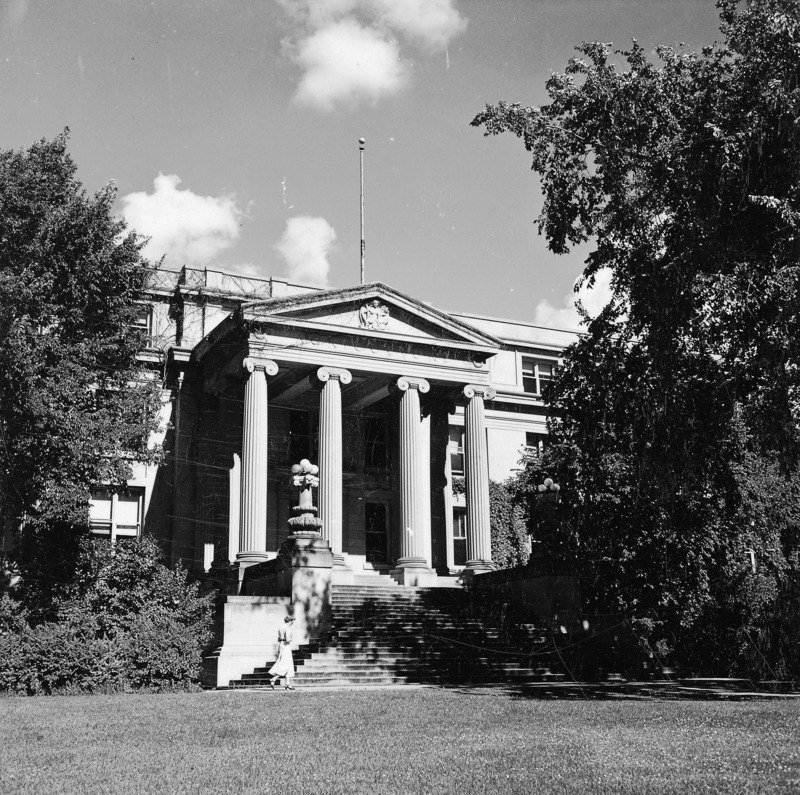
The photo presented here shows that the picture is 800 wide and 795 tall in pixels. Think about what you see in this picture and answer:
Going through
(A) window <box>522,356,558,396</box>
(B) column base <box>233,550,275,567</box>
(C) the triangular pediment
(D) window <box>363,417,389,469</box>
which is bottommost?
(B) column base <box>233,550,275,567</box>

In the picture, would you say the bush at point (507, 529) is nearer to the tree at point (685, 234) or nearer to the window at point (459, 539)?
the window at point (459, 539)

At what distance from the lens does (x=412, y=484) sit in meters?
32.7

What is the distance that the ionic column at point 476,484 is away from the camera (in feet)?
111

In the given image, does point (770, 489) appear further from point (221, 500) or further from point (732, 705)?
point (221, 500)

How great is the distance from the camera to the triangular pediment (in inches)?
1261

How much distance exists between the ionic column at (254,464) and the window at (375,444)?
751cm

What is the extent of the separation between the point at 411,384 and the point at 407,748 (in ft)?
79.6

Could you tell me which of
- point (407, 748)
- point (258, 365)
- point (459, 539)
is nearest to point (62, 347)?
point (258, 365)

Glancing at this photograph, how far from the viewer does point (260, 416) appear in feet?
103

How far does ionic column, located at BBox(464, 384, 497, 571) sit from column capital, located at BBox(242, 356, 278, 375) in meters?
7.62

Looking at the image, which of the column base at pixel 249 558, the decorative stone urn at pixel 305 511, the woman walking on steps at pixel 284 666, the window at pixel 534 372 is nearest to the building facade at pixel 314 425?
the column base at pixel 249 558

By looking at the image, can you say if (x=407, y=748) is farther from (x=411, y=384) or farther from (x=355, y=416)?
(x=355, y=416)

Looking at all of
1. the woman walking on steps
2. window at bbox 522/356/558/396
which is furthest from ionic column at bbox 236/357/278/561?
window at bbox 522/356/558/396

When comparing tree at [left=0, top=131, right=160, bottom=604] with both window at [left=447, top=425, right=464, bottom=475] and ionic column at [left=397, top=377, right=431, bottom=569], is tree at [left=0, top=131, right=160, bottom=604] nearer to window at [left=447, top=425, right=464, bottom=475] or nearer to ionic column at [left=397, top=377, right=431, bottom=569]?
ionic column at [left=397, top=377, right=431, bottom=569]
